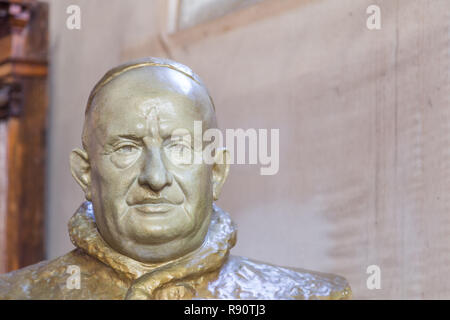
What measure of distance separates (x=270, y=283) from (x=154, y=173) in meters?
0.51

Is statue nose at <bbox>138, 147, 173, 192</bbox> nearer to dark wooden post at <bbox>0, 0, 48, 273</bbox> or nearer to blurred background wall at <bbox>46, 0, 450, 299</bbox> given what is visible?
blurred background wall at <bbox>46, 0, 450, 299</bbox>

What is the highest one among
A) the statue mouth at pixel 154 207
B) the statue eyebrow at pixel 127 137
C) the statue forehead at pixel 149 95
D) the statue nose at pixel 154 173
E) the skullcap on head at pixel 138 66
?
the skullcap on head at pixel 138 66

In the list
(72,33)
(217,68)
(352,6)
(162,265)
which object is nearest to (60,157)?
(72,33)

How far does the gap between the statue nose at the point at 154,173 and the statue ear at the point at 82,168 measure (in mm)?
236

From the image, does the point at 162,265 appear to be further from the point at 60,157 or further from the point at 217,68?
the point at 60,157

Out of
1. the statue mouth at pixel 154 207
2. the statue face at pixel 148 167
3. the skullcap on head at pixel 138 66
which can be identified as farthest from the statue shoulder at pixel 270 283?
the skullcap on head at pixel 138 66

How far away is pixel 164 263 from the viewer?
1922mm

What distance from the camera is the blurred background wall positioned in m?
2.33

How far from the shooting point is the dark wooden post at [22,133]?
15.0 ft

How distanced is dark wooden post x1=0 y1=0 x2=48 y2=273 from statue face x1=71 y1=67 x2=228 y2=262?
112 inches

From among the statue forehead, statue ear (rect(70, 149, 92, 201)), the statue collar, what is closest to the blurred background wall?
the statue collar

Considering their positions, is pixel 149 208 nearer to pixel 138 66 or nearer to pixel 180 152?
pixel 180 152

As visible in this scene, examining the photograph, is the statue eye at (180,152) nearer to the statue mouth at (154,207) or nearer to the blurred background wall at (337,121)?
the statue mouth at (154,207)

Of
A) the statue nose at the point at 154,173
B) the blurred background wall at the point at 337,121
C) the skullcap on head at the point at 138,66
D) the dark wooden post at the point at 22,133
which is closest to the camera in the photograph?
the statue nose at the point at 154,173
